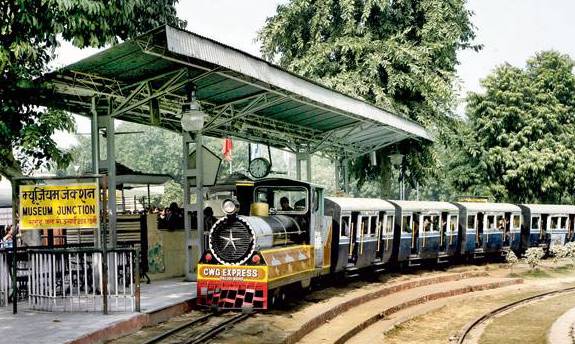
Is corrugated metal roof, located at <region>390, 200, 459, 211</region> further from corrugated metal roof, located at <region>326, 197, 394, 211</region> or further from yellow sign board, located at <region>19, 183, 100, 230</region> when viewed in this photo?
yellow sign board, located at <region>19, 183, 100, 230</region>

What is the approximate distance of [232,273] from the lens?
11320 mm

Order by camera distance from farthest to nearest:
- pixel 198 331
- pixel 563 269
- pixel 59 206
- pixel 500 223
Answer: pixel 500 223 < pixel 563 269 < pixel 59 206 < pixel 198 331

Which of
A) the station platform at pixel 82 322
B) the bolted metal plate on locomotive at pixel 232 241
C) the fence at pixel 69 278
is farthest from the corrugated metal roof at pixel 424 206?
the fence at pixel 69 278

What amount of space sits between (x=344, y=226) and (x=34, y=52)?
7.75 m

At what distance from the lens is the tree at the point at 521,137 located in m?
30.2

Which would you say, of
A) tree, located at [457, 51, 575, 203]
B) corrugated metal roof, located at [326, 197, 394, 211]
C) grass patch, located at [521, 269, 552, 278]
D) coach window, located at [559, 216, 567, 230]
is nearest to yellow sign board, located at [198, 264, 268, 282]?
corrugated metal roof, located at [326, 197, 394, 211]

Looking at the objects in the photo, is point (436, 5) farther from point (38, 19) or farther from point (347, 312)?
point (38, 19)

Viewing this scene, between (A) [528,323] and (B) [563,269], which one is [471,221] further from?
(A) [528,323]

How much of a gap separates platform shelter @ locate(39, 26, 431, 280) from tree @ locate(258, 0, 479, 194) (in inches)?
271

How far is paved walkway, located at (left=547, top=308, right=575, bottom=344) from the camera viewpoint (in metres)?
10.5

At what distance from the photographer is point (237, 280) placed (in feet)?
37.1

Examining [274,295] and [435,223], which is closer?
[274,295]

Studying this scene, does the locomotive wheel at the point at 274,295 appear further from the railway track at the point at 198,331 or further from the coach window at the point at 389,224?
the coach window at the point at 389,224

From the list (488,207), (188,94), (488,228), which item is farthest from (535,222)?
(188,94)
